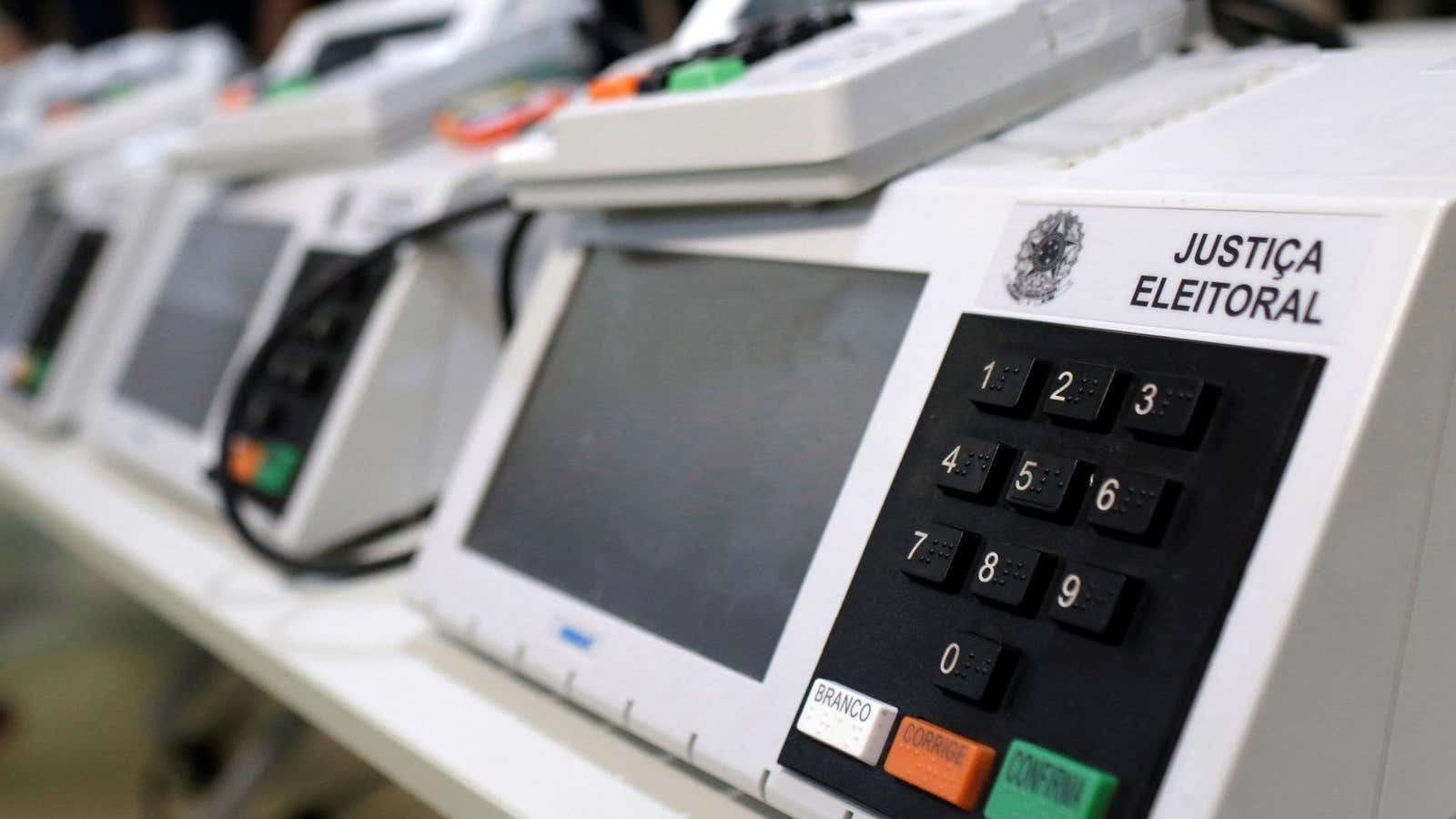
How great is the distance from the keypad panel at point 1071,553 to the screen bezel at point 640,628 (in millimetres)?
16

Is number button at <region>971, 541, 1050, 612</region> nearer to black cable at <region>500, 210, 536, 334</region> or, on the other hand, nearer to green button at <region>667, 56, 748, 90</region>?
green button at <region>667, 56, 748, 90</region>

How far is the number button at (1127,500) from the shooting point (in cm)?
38

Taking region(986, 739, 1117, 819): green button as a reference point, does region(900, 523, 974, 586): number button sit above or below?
above

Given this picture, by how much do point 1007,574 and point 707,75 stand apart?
30cm

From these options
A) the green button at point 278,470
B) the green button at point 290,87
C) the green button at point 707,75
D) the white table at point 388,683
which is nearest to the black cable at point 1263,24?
the green button at point 707,75

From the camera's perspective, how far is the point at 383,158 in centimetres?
101

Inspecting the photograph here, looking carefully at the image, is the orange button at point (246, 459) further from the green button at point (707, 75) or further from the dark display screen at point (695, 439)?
the green button at point (707, 75)

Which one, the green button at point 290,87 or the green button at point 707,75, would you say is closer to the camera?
the green button at point 707,75

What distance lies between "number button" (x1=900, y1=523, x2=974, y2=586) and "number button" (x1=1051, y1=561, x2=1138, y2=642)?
0.12 feet

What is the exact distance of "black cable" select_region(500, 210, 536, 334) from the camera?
804 millimetres

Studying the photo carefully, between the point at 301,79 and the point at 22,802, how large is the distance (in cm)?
91

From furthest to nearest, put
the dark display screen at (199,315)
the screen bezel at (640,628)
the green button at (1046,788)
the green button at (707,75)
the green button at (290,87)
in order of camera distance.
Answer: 1. the green button at (290,87)
2. the dark display screen at (199,315)
3. the green button at (707,75)
4. the screen bezel at (640,628)
5. the green button at (1046,788)

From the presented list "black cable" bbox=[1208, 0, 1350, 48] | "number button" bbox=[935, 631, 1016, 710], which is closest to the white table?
"number button" bbox=[935, 631, 1016, 710]

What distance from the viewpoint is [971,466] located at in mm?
427
